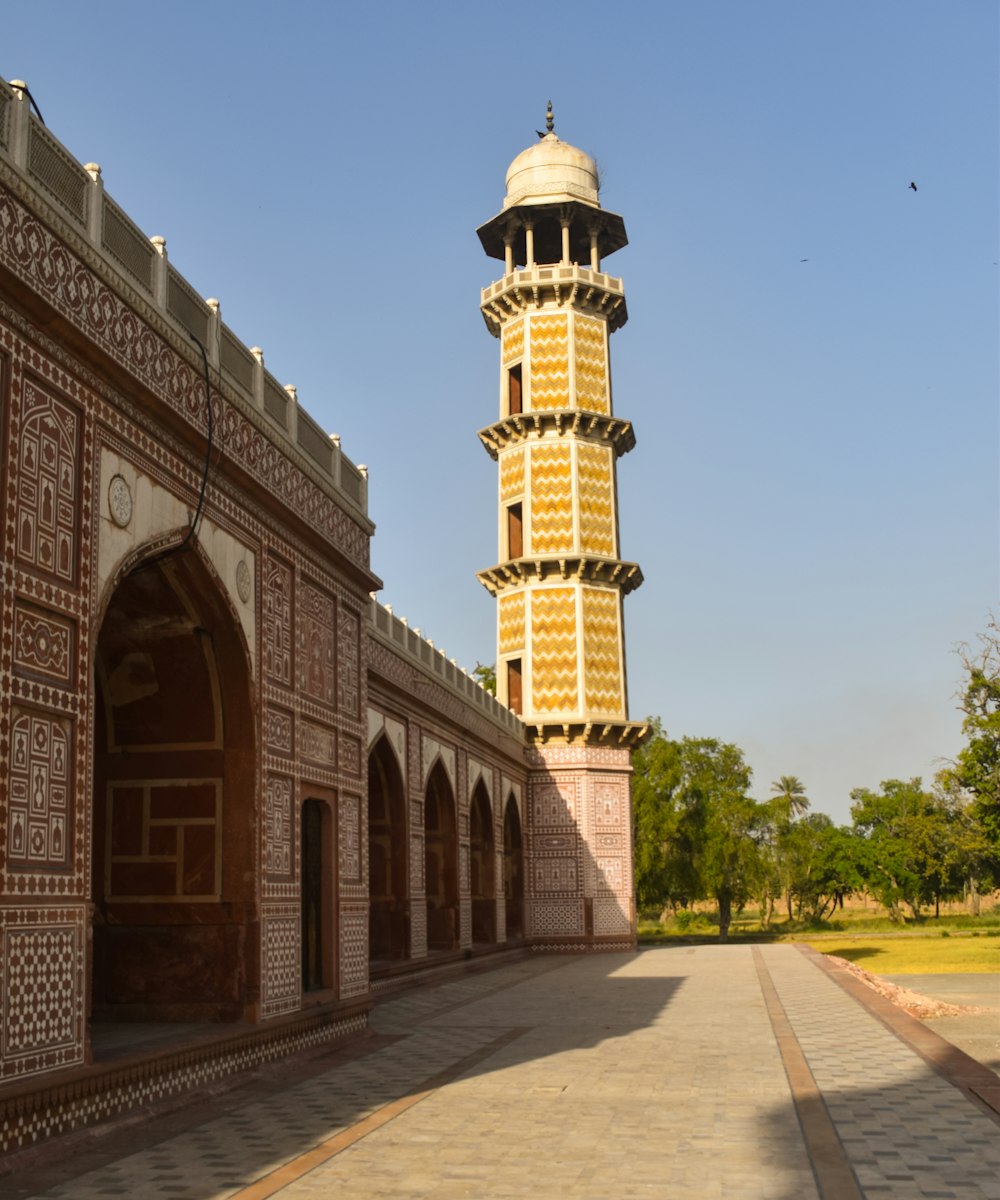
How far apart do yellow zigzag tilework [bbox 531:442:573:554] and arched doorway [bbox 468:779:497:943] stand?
20.1 ft

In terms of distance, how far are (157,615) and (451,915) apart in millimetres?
12556

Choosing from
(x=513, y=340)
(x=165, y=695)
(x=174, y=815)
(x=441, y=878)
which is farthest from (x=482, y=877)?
(x=165, y=695)

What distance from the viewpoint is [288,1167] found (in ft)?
22.4

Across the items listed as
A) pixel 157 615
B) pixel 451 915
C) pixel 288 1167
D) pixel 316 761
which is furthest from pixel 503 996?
pixel 288 1167

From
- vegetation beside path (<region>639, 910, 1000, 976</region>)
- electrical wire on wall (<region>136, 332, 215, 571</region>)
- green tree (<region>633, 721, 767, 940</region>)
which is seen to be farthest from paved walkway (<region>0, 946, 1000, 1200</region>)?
green tree (<region>633, 721, 767, 940</region>)

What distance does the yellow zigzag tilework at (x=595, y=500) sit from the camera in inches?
1136

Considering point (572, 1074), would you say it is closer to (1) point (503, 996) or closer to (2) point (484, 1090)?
(2) point (484, 1090)

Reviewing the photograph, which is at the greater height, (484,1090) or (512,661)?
(512,661)

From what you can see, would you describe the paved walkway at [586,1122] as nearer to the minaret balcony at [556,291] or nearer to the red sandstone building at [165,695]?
the red sandstone building at [165,695]

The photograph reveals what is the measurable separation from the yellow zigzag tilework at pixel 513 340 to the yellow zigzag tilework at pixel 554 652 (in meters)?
5.66

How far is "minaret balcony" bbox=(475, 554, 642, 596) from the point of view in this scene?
28.3 m

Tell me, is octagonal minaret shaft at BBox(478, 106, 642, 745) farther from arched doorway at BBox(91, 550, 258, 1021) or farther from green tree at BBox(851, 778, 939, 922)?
green tree at BBox(851, 778, 939, 922)

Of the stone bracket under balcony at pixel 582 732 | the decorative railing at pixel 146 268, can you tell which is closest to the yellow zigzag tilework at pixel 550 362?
the stone bracket under balcony at pixel 582 732

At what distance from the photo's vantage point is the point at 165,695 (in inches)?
422
